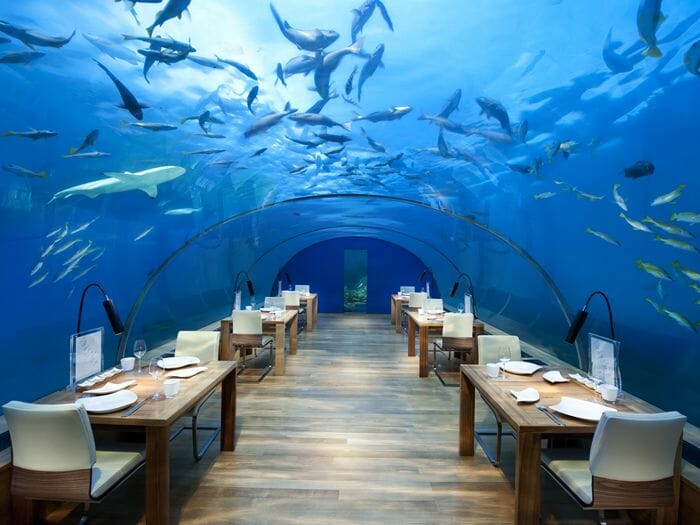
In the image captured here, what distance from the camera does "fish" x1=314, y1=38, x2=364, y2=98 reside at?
122 inches

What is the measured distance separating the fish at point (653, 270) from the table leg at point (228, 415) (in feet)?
11.8

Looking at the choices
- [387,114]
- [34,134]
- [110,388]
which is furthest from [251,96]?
[110,388]

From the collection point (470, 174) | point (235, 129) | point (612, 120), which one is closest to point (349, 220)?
point (470, 174)

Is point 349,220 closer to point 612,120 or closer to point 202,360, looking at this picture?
point 202,360

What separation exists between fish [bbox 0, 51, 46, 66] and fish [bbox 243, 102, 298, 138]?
1.85 m

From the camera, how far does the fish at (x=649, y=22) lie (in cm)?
229

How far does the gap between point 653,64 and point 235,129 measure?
11.3ft

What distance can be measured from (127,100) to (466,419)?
379 cm

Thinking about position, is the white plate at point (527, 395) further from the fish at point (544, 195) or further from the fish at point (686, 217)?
the fish at point (544, 195)

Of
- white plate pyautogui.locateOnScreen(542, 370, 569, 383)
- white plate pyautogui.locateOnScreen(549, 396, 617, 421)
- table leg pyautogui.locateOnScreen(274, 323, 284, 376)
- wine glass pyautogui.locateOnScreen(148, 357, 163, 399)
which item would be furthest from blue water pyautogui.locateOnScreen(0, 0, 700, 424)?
table leg pyautogui.locateOnScreen(274, 323, 284, 376)

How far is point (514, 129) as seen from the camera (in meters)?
3.79

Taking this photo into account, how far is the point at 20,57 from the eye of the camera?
244 centimetres

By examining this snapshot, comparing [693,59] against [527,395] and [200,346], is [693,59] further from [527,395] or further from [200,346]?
[200,346]

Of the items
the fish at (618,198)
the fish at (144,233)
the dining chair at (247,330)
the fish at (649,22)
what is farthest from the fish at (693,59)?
the dining chair at (247,330)
